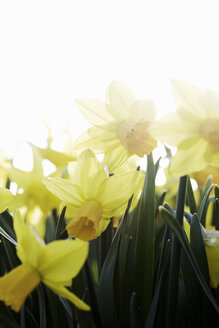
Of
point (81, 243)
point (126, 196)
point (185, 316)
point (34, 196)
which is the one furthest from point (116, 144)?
point (34, 196)

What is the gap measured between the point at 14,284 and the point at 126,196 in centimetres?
20

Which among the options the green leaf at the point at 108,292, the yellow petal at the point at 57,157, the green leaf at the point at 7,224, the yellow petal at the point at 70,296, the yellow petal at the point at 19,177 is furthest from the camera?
the yellow petal at the point at 57,157

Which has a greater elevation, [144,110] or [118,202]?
[144,110]

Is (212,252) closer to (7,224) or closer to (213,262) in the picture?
(213,262)

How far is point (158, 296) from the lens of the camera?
49 centimetres

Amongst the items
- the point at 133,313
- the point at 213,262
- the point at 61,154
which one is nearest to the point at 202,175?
the point at 61,154

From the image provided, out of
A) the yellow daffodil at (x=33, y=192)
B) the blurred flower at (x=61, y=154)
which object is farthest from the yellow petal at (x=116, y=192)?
the blurred flower at (x=61, y=154)

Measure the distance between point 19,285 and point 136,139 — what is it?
0.24m

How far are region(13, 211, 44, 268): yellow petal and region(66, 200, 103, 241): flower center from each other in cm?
10

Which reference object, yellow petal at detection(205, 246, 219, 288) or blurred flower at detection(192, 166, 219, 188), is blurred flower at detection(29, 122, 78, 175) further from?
yellow petal at detection(205, 246, 219, 288)

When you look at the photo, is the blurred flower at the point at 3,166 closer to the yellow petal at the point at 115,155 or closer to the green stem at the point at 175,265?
the yellow petal at the point at 115,155

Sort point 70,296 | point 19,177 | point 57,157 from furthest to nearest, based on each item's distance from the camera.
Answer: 1. point 57,157
2. point 19,177
3. point 70,296

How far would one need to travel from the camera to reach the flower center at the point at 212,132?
0.44m

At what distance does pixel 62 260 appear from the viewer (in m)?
0.40
